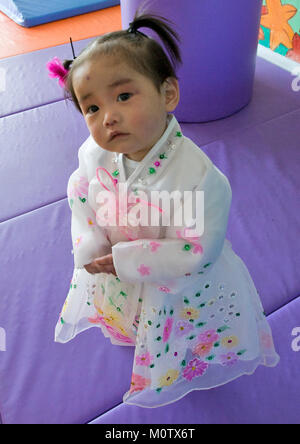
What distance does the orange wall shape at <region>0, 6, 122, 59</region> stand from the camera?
2.54 m

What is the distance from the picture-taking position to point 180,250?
73cm

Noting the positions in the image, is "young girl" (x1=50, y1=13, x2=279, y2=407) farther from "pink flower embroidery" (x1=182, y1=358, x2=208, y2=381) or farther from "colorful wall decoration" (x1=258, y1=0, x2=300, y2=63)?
"colorful wall decoration" (x1=258, y1=0, x2=300, y2=63)

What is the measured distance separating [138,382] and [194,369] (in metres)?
0.16

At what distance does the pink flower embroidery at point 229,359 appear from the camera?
96cm

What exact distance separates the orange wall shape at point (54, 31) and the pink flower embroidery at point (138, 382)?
7.14 feet

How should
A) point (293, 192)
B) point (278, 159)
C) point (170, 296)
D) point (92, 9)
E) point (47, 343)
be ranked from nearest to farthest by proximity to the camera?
1. point (170, 296)
2. point (47, 343)
3. point (293, 192)
4. point (278, 159)
5. point (92, 9)

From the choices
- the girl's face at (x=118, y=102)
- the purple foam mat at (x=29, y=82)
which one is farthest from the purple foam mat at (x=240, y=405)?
the purple foam mat at (x=29, y=82)

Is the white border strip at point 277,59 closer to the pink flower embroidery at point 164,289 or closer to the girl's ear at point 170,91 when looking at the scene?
the girl's ear at point 170,91

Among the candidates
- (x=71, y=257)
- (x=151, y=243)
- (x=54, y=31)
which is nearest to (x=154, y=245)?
(x=151, y=243)

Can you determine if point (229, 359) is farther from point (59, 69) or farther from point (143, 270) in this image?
point (59, 69)

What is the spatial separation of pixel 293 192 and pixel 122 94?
102cm

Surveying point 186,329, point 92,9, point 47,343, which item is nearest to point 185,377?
point 186,329

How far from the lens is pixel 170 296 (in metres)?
0.82
